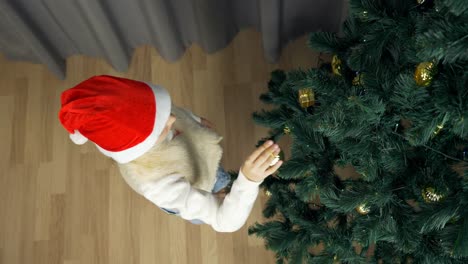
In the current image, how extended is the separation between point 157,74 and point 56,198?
688 mm

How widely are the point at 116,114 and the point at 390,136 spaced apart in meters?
0.53

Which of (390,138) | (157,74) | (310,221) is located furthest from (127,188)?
(390,138)

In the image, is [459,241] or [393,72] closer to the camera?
[459,241]

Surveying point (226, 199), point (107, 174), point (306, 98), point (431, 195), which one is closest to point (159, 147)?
point (226, 199)

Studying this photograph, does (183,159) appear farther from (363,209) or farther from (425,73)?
(425,73)

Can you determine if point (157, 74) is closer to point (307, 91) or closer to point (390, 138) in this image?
point (307, 91)

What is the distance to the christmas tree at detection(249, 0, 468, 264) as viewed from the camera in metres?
0.62

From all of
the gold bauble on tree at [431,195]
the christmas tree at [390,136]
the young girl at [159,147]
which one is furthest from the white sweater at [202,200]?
the gold bauble on tree at [431,195]

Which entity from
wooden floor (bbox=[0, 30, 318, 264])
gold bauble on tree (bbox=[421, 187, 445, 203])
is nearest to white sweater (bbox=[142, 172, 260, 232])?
gold bauble on tree (bbox=[421, 187, 445, 203])

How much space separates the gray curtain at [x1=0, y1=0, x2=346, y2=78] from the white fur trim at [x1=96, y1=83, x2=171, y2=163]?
0.61 metres

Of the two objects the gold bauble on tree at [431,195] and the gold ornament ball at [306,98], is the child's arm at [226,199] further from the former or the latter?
the gold bauble on tree at [431,195]

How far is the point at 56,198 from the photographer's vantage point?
1751mm

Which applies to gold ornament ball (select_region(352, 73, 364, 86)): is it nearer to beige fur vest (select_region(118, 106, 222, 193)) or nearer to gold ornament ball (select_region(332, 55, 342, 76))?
gold ornament ball (select_region(332, 55, 342, 76))

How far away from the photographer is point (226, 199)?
1.03m
